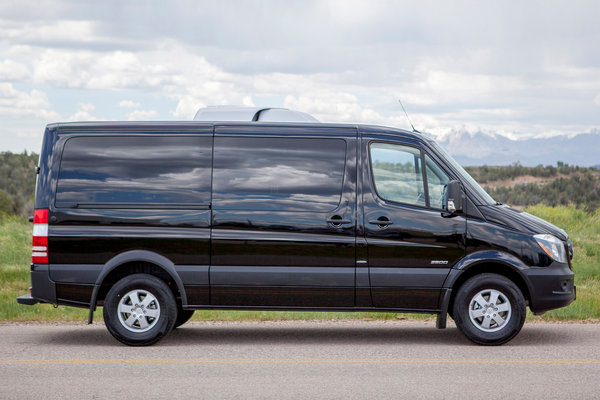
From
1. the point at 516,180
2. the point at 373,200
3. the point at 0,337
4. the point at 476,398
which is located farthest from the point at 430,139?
the point at 516,180

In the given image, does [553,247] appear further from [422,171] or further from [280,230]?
[280,230]

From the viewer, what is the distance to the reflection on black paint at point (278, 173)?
8742mm

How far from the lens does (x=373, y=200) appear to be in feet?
28.7

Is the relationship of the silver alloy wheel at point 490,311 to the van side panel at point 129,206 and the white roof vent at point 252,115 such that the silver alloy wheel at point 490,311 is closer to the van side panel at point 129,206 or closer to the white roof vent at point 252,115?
the white roof vent at point 252,115

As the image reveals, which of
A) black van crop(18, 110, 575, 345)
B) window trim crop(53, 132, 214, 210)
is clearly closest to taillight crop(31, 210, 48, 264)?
black van crop(18, 110, 575, 345)

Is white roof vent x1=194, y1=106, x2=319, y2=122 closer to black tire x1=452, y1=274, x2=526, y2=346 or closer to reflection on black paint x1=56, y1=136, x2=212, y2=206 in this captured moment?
reflection on black paint x1=56, y1=136, x2=212, y2=206

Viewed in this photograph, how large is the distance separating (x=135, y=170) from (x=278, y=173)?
4.93 ft

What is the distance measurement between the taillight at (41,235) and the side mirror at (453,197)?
4148 millimetres

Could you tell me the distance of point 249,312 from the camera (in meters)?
11.6

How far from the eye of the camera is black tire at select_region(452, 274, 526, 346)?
8.66 m

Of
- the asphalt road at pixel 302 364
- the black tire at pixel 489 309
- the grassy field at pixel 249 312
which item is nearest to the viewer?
the asphalt road at pixel 302 364

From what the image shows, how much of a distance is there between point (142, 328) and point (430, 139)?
3642 mm

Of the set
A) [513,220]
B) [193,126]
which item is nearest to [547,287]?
[513,220]

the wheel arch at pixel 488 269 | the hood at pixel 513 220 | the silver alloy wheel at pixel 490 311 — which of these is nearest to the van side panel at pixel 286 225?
the wheel arch at pixel 488 269
